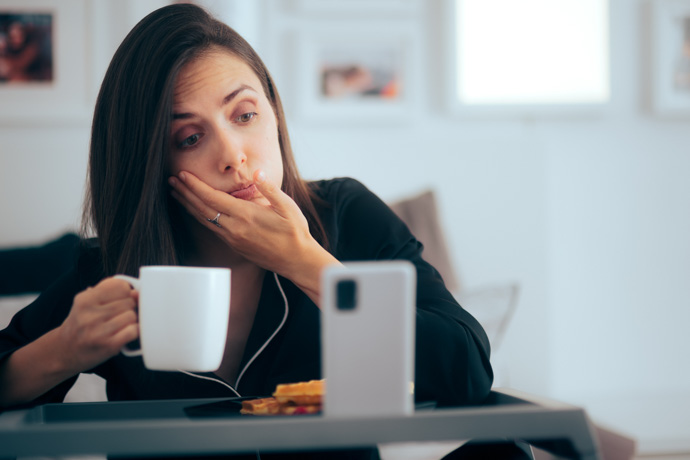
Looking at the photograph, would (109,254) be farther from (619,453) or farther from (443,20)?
(443,20)

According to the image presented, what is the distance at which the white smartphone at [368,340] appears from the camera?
1.68 ft

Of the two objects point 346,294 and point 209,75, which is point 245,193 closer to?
point 209,75

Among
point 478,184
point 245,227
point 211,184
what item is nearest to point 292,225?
point 245,227

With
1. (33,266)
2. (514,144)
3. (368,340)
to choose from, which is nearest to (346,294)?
(368,340)

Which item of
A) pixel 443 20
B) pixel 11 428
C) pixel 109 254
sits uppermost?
pixel 443 20

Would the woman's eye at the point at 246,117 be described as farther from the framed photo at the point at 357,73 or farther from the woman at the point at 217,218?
the framed photo at the point at 357,73

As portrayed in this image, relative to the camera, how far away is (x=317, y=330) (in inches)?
39.0

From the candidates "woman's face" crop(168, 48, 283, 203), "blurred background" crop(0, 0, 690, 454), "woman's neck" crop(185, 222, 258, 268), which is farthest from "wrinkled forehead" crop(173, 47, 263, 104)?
"blurred background" crop(0, 0, 690, 454)

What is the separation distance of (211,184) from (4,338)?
34cm

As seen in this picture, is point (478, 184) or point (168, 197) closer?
point (168, 197)

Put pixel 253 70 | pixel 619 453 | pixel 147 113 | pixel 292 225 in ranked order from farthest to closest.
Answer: pixel 619 453, pixel 253 70, pixel 147 113, pixel 292 225

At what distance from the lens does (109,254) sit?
3.25 feet

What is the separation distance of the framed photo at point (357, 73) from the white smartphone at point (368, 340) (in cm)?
162

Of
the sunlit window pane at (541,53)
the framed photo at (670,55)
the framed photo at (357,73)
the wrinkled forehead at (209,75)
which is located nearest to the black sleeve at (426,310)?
the wrinkled forehead at (209,75)
